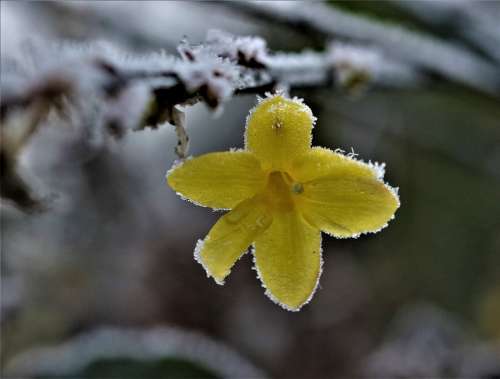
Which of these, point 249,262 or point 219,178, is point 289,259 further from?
point 249,262

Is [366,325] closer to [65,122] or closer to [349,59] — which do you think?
[349,59]

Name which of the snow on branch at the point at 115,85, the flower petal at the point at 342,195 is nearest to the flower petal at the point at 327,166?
the flower petal at the point at 342,195

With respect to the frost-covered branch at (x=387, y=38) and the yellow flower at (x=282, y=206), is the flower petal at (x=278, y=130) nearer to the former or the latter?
the yellow flower at (x=282, y=206)

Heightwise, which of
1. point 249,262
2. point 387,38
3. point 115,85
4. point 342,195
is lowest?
point 115,85

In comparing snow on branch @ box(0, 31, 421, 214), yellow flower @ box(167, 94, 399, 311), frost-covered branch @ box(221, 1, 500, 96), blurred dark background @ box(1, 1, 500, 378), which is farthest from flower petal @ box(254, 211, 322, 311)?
blurred dark background @ box(1, 1, 500, 378)

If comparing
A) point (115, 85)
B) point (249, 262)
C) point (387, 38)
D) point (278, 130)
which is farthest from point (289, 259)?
point (249, 262)
